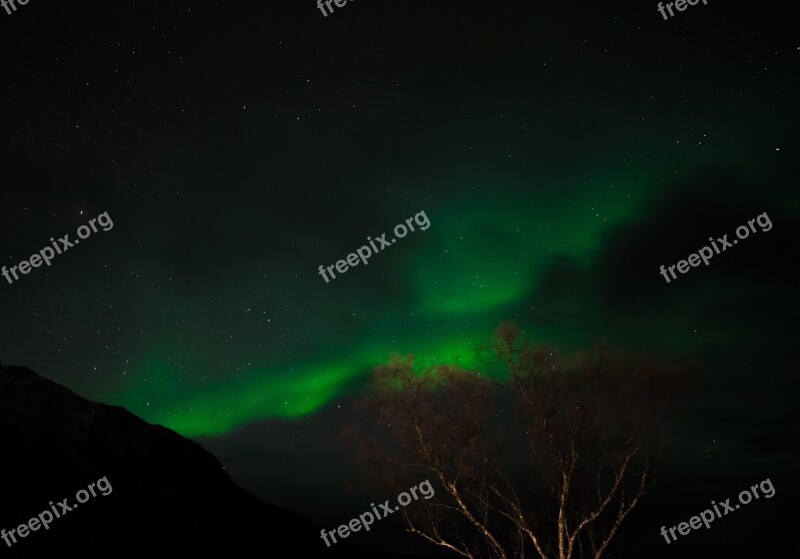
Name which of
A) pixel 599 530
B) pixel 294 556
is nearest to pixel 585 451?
pixel 599 530

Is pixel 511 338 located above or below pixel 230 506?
above

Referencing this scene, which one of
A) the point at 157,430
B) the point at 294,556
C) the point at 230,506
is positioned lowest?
the point at 294,556

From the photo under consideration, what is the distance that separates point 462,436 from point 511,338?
2.97 meters

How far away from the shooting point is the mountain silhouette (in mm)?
85375

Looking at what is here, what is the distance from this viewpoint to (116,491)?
369 ft

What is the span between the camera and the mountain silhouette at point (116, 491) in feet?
280

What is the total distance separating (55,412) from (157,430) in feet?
125

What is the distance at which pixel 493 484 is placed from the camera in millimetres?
15852

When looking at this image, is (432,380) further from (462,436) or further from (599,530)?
(599,530)

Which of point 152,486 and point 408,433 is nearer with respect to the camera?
point 408,433

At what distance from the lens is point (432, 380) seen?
53.7 ft

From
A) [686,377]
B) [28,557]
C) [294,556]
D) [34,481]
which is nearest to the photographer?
[686,377]

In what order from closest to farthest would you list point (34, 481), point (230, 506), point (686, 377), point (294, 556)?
1. point (686, 377)
2. point (34, 481)
3. point (294, 556)
4. point (230, 506)

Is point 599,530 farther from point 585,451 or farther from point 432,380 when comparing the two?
point 432,380
